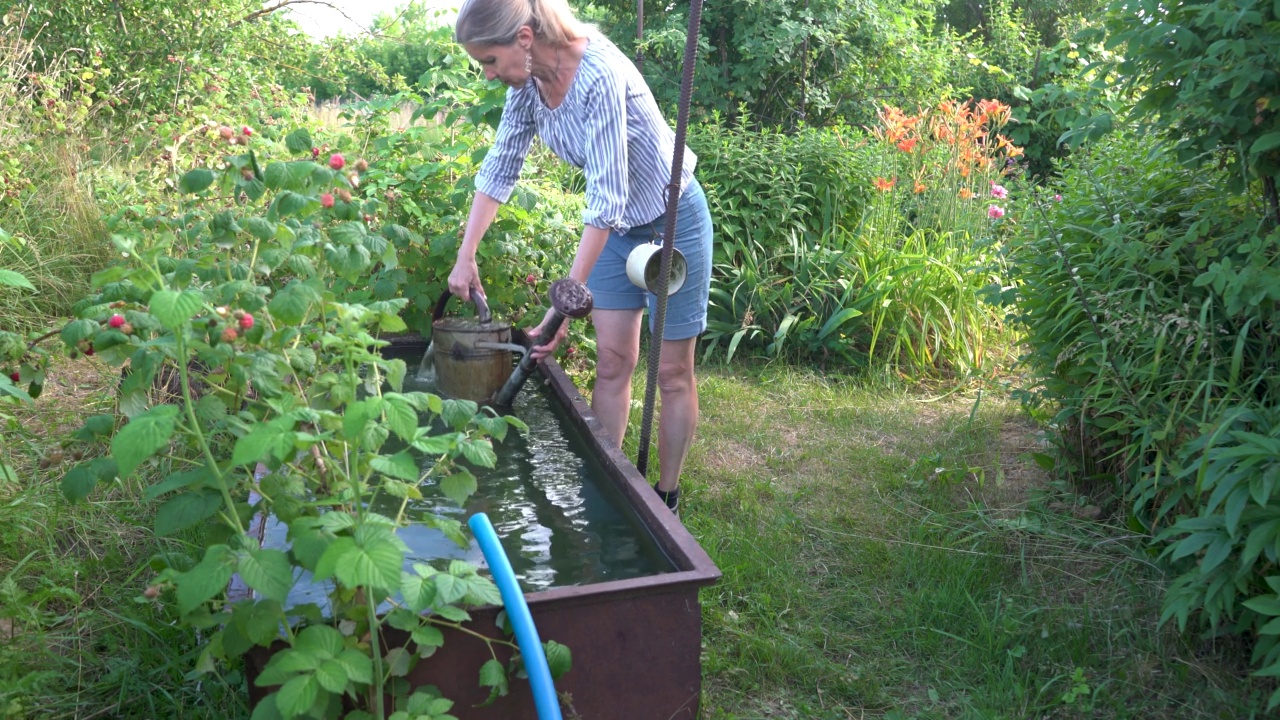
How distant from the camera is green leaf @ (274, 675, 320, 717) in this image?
5.43ft

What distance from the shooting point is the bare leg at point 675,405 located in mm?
3338

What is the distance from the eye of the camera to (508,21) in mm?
2824

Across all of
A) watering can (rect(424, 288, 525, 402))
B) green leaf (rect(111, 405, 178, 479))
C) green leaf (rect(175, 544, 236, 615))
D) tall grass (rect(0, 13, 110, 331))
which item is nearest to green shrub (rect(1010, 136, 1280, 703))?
watering can (rect(424, 288, 525, 402))

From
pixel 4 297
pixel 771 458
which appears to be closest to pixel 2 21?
pixel 4 297

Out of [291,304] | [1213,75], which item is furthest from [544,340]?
[1213,75]

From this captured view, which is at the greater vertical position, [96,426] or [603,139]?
[603,139]

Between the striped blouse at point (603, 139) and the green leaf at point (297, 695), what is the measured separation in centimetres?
151

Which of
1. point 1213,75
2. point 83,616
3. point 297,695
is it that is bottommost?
point 83,616

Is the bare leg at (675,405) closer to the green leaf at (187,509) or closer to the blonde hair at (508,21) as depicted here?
the blonde hair at (508,21)

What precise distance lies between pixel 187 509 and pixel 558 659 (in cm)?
75

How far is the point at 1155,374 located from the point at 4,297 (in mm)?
4342

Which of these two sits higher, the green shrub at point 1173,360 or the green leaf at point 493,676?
the green shrub at point 1173,360

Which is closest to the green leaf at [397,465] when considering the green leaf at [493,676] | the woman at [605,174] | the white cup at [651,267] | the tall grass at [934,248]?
the green leaf at [493,676]

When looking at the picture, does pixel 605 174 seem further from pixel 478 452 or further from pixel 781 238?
pixel 781 238
